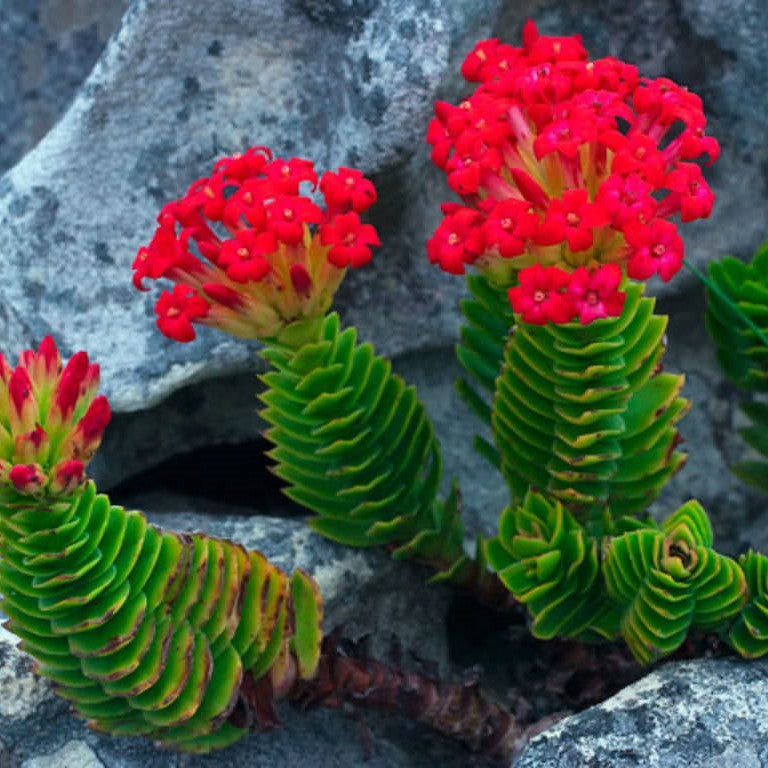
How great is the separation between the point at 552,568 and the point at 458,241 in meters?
0.57

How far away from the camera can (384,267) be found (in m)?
2.77

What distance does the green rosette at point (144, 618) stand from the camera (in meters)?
1.80

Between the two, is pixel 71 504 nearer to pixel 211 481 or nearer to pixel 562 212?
pixel 562 212

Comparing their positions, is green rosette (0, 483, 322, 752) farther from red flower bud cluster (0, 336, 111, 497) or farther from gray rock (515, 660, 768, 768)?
gray rock (515, 660, 768, 768)

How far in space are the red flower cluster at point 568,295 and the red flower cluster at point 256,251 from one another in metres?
0.30

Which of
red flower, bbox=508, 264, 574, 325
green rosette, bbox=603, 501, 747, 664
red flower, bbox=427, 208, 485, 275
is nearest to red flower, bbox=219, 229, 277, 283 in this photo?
red flower, bbox=427, 208, 485, 275

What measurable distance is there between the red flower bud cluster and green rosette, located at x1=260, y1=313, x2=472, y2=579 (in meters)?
0.39

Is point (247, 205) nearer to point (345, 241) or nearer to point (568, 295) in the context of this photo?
point (345, 241)

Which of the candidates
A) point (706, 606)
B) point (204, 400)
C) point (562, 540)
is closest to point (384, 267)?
point (204, 400)

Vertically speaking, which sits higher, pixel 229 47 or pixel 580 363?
pixel 229 47

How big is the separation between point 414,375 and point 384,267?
0.32 meters

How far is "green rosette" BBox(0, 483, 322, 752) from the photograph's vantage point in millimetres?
1802

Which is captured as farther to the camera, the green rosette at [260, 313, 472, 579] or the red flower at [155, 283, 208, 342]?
the green rosette at [260, 313, 472, 579]

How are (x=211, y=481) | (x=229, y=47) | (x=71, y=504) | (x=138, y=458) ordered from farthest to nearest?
(x=211, y=481) → (x=138, y=458) → (x=229, y=47) → (x=71, y=504)
